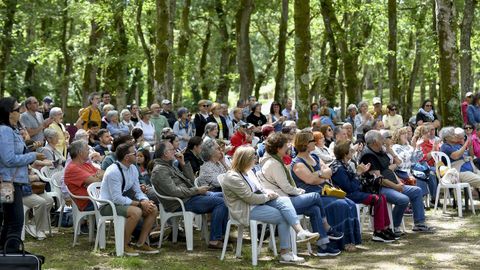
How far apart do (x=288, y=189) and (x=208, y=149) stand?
62.0 inches

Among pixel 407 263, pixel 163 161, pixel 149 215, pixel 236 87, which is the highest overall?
pixel 236 87

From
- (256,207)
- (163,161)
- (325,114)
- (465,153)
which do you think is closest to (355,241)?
(256,207)

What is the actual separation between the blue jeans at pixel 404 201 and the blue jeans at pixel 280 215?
2229mm

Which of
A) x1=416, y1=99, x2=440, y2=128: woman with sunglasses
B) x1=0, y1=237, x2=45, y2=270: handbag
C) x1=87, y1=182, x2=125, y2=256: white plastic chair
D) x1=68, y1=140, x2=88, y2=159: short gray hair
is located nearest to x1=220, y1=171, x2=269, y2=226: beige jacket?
x1=87, y1=182, x2=125, y2=256: white plastic chair

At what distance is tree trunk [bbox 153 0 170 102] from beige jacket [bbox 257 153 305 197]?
941cm

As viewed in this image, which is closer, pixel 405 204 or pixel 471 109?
pixel 405 204

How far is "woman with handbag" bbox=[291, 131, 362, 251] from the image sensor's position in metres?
10.0

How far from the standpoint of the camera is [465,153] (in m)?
13.7

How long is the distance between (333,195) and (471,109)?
337 inches

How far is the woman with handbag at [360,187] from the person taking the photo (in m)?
10.6

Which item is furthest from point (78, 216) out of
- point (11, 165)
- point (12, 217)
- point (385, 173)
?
point (385, 173)

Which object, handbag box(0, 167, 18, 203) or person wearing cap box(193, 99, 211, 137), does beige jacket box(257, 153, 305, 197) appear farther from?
person wearing cap box(193, 99, 211, 137)

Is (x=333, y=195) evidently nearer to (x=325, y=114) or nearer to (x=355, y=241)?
(x=355, y=241)

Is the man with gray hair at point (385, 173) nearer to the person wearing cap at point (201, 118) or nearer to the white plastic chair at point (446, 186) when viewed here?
the white plastic chair at point (446, 186)
